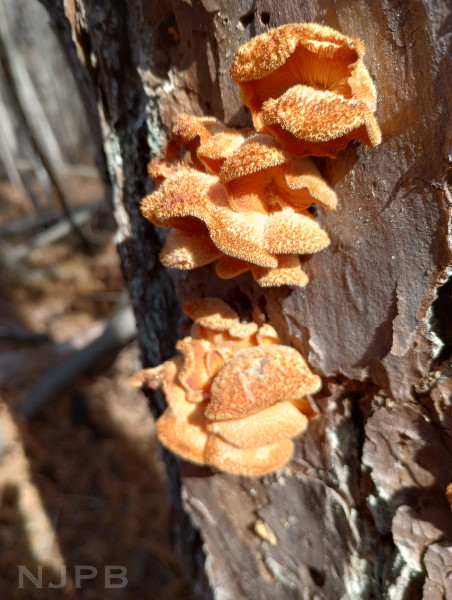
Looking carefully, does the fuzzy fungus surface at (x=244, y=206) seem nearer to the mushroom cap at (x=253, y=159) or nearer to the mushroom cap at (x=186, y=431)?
the mushroom cap at (x=253, y=159)

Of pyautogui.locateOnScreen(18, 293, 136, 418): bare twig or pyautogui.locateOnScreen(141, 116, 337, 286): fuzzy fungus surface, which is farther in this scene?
pyautogui.locateOnScreen(18, 293, 136, 418): bare twig

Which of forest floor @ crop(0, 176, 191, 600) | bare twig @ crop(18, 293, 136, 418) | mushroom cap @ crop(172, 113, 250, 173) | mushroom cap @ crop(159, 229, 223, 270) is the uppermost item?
mushroom cap @ crop(172, 113, 250, 173)

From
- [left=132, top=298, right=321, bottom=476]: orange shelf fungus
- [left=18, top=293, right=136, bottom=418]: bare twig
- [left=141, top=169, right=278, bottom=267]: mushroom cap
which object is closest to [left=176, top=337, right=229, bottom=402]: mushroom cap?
[left=132, top=298, right=321, bottom=476]: orange shelf fungus

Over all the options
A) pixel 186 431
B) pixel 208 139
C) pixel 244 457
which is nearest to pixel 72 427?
pixel 186 431

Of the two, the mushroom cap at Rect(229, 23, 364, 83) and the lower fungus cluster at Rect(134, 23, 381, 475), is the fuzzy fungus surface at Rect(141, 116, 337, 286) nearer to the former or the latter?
the lower fungus cluster at Rect(134, 23, 381, 475)

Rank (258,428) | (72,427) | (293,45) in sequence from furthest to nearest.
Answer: (72,427), (258,428), (293,45)

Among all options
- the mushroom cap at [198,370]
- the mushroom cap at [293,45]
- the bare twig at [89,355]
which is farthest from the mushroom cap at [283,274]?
the bare twig at [89,355]

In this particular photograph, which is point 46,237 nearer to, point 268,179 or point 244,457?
point 244,457

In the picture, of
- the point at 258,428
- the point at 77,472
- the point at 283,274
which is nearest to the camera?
the point at 283,274
